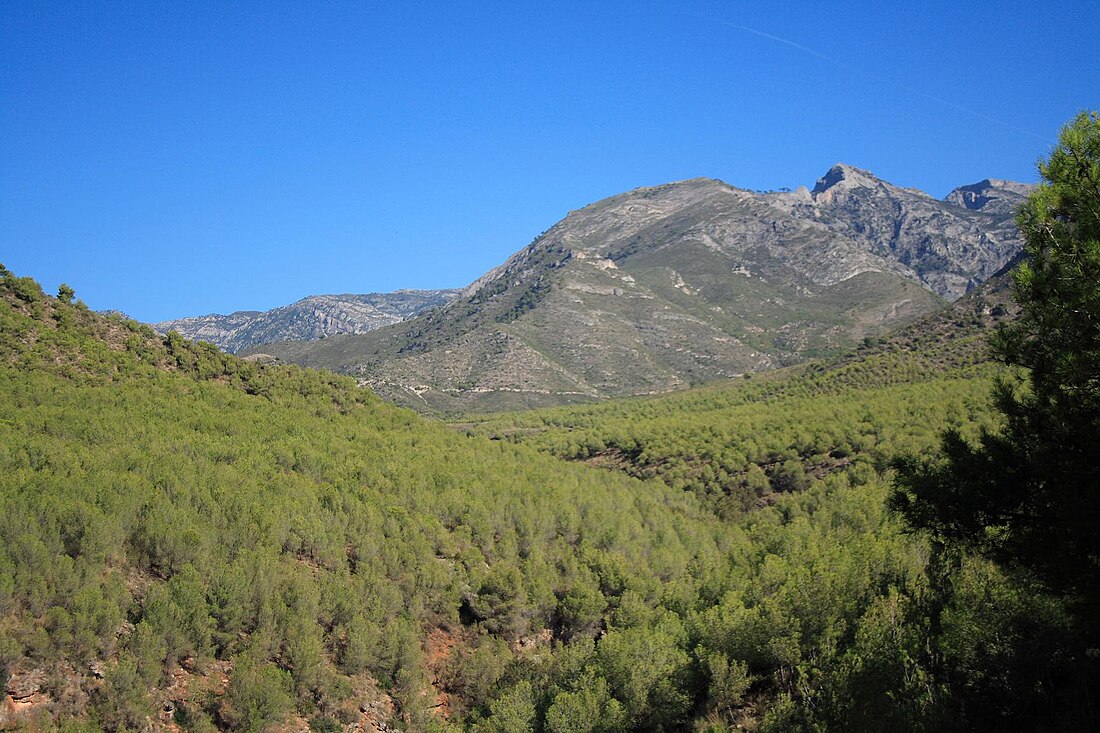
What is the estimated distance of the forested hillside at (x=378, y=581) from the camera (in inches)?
883

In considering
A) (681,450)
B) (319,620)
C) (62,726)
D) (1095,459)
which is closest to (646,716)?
(319,620)

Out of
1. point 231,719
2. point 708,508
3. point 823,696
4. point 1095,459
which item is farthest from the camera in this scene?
point 708,508

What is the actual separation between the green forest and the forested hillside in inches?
5.0

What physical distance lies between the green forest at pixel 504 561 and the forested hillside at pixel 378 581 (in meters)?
0.13

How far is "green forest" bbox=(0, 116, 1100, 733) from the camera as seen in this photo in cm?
1246

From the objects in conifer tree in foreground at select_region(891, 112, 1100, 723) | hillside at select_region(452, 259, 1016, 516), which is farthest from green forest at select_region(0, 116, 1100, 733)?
Result: hillside at select_region(452, 259, 1016, 516)

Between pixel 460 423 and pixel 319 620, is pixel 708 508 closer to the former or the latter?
pixel 319 620

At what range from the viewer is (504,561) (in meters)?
38.9

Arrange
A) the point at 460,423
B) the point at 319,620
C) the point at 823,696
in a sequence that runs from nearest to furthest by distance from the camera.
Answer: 1. the point at 823,696
2. the point at 319,620
3. the point at 460,423

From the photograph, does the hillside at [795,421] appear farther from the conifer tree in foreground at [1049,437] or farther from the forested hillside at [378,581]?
the conifer tree in foreground at [1049,437]

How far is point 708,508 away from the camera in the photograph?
56.8 metres

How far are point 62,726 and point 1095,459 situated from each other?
81.4 ft

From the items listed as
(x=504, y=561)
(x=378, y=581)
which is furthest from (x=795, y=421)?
(x=378, y=581)

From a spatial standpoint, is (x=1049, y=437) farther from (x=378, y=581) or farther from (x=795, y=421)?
(x=795, y=421)
